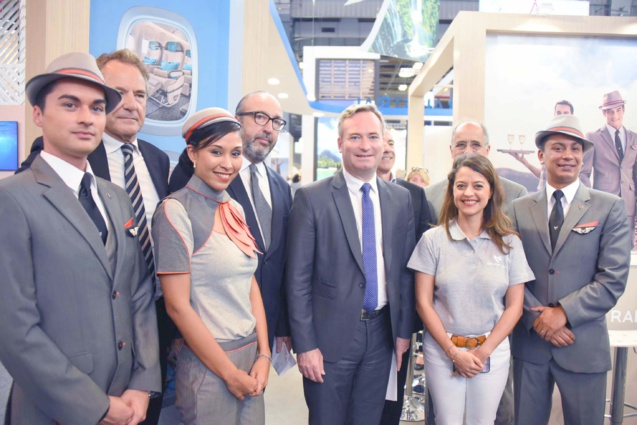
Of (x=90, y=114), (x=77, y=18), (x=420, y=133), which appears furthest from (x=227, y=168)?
(x=420, y=133)

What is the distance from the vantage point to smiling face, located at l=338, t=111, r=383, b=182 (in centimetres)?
214

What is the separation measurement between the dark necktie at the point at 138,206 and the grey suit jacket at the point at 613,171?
13.1 ft

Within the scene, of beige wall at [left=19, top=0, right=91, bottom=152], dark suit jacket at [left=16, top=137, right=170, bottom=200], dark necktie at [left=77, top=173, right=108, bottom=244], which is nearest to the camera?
dark necktie at [left=77, top=173, right=108, bottom=244]

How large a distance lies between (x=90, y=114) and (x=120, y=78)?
597 mm

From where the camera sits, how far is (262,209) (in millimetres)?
2246

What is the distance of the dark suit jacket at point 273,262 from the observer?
217cm

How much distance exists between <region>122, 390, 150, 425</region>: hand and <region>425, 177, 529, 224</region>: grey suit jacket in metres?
1.84

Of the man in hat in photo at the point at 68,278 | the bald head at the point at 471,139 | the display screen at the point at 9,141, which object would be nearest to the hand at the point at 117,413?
the man in hat in photo at the point at 68,278

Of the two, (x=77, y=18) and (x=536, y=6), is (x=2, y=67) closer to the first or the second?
(x=77, y=18)

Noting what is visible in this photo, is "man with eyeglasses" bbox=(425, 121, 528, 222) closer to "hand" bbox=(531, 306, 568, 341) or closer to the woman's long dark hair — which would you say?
the woman's long dark hair

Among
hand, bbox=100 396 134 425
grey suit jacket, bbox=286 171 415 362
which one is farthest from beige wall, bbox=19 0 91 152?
hand, bbox=100 396 134 425

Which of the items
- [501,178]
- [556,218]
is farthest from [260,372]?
[501,178]

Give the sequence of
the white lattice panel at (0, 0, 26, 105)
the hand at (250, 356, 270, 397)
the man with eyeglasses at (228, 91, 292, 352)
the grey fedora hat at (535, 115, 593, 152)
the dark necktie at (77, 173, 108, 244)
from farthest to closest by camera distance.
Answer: the white lattice panel at (0, 0, 26, 105)
the grey fedora hat at (535, 115, 593, 152)
the man with eyeglasses at (228, 91, 292, 352)
the hand at (250, 356, 270, 397)
the dark necktie at (77, 173, 108, 244)

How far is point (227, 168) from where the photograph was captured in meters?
1.77
